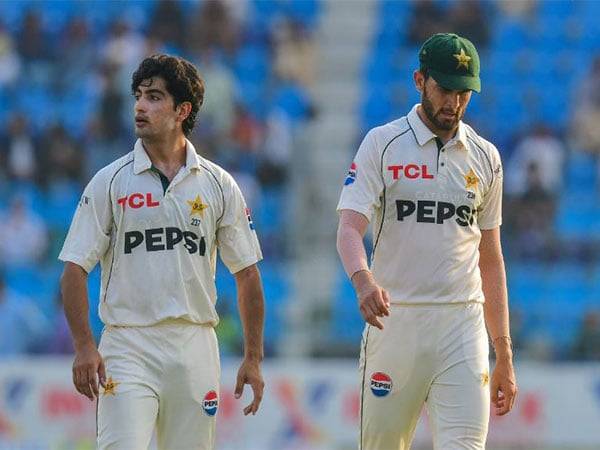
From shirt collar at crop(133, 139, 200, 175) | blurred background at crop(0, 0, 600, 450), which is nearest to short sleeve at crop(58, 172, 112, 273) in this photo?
shirt collar at crop(133, 139, 200, 175)

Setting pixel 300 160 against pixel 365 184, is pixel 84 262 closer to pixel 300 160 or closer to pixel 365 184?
pixel 365 184

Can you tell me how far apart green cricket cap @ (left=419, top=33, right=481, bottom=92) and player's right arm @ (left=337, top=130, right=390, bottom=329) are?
405mm

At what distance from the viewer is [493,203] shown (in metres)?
7.21

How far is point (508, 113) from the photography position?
17.7 m

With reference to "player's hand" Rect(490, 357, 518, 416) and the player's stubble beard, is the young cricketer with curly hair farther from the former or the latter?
"player's hand" Rect(490, 357, 518, 416)

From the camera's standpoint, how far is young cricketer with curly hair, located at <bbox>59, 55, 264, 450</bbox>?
22.2 feet

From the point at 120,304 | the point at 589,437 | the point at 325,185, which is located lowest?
the point at 589,437

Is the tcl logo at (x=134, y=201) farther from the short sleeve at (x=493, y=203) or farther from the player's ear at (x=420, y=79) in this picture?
the short sleeve at (x=493, y=203)

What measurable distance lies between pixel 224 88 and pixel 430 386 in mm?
10506

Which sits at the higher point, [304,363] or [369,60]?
[369,60]

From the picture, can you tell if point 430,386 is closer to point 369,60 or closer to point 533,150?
point 533,150

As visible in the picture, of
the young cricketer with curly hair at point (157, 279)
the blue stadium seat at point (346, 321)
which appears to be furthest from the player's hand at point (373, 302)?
the blue stadium seat at point (346, 321)

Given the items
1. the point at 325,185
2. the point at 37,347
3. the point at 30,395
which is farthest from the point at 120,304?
the point at 325,185

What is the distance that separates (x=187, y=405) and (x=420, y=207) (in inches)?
51.2
